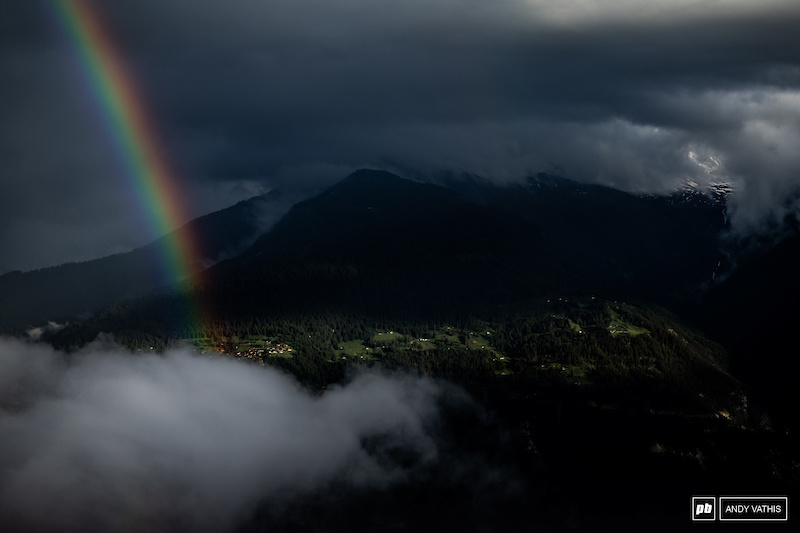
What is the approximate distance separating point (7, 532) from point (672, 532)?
159323 millimetres

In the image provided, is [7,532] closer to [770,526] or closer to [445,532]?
[445,532]

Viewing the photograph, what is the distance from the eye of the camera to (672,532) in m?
199

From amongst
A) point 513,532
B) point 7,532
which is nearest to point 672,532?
point 513,532

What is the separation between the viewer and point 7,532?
652 ft

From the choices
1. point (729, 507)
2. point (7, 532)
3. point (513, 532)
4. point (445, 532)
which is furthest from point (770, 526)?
point (7, 532)

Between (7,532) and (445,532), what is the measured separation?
10499 cm

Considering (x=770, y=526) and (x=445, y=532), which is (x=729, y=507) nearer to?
(x=770, y=526)

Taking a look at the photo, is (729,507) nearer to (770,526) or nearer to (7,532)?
(770,526)

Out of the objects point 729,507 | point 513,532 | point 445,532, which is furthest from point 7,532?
point 729,507

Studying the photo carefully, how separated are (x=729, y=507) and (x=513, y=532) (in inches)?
2034

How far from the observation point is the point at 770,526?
199500 mm

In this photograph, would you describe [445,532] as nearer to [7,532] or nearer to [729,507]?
[729,507]

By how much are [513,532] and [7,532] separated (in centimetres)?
12133

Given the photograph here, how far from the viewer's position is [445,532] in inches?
7864
